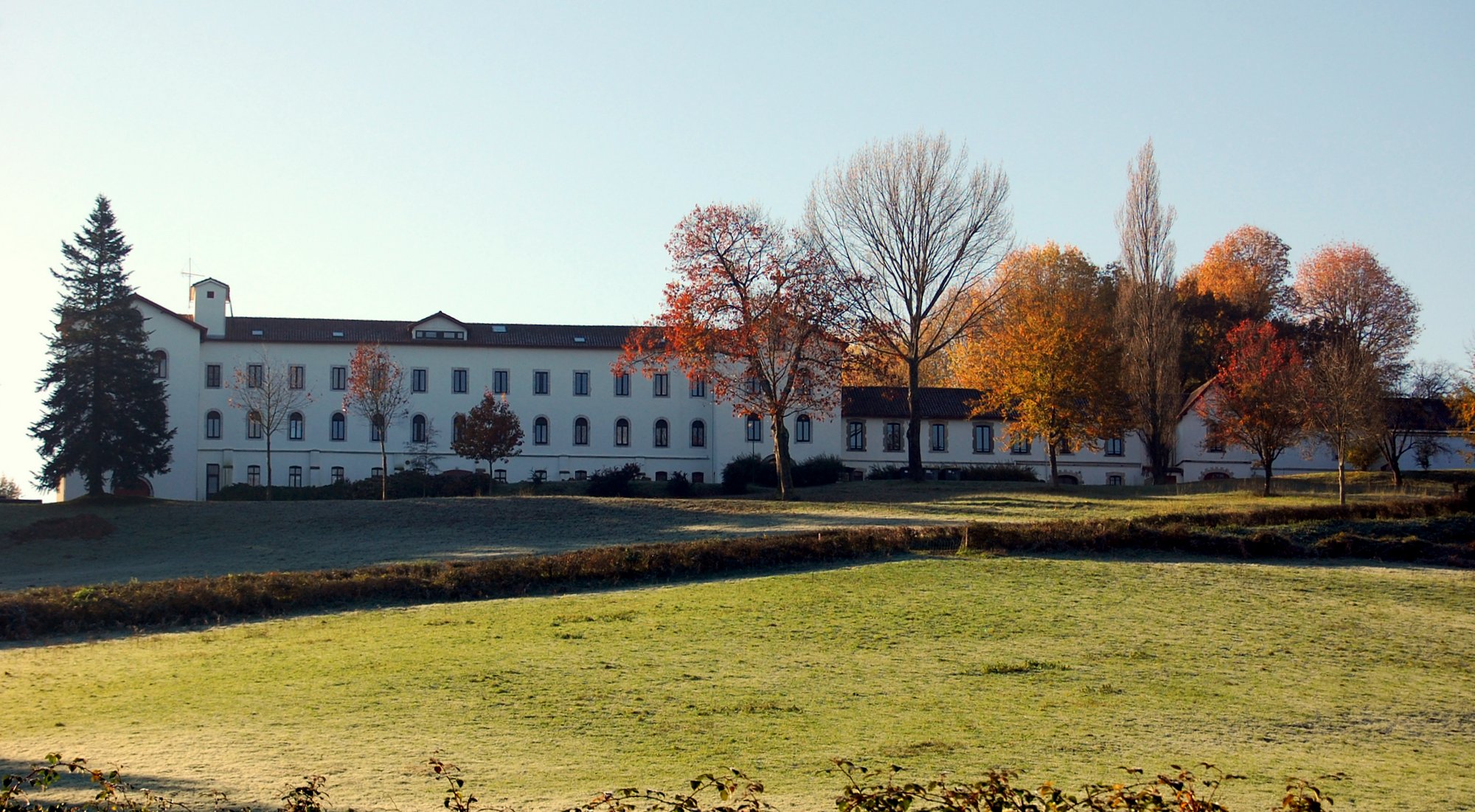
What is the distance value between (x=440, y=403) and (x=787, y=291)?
25726 millimetres

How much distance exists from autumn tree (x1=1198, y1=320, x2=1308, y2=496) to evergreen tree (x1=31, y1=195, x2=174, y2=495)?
4228cm

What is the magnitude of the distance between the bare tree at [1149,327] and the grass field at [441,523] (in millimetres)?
12238

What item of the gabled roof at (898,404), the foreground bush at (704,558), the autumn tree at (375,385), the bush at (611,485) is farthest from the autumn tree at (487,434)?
the foreground bush at (704,558)

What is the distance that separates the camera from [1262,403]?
1925 inches

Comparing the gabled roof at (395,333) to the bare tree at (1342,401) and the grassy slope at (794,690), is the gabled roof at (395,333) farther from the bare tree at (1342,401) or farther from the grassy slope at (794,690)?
the grassy slope at (794,690)

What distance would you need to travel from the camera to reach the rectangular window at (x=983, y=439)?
66.4 meters

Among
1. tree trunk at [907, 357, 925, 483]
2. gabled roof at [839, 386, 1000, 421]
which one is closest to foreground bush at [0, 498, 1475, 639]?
tree trunk at [907, 357, 925, 483]

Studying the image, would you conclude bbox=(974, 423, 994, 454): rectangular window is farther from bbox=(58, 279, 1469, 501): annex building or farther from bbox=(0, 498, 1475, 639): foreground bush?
bbox=(0, 498, 1475, 639): foreground bush

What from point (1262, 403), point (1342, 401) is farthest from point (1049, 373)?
point (1342, 401)

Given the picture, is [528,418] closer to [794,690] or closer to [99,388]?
[99,388]

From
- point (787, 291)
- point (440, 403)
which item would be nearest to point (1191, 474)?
point (787, 291)

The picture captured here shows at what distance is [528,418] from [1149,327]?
3115 centimetres

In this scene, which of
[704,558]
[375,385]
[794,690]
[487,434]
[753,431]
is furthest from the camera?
[753,431]

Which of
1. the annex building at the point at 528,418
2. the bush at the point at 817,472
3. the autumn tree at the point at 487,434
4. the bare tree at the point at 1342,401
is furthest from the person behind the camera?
the annex building at the point at 528,418
